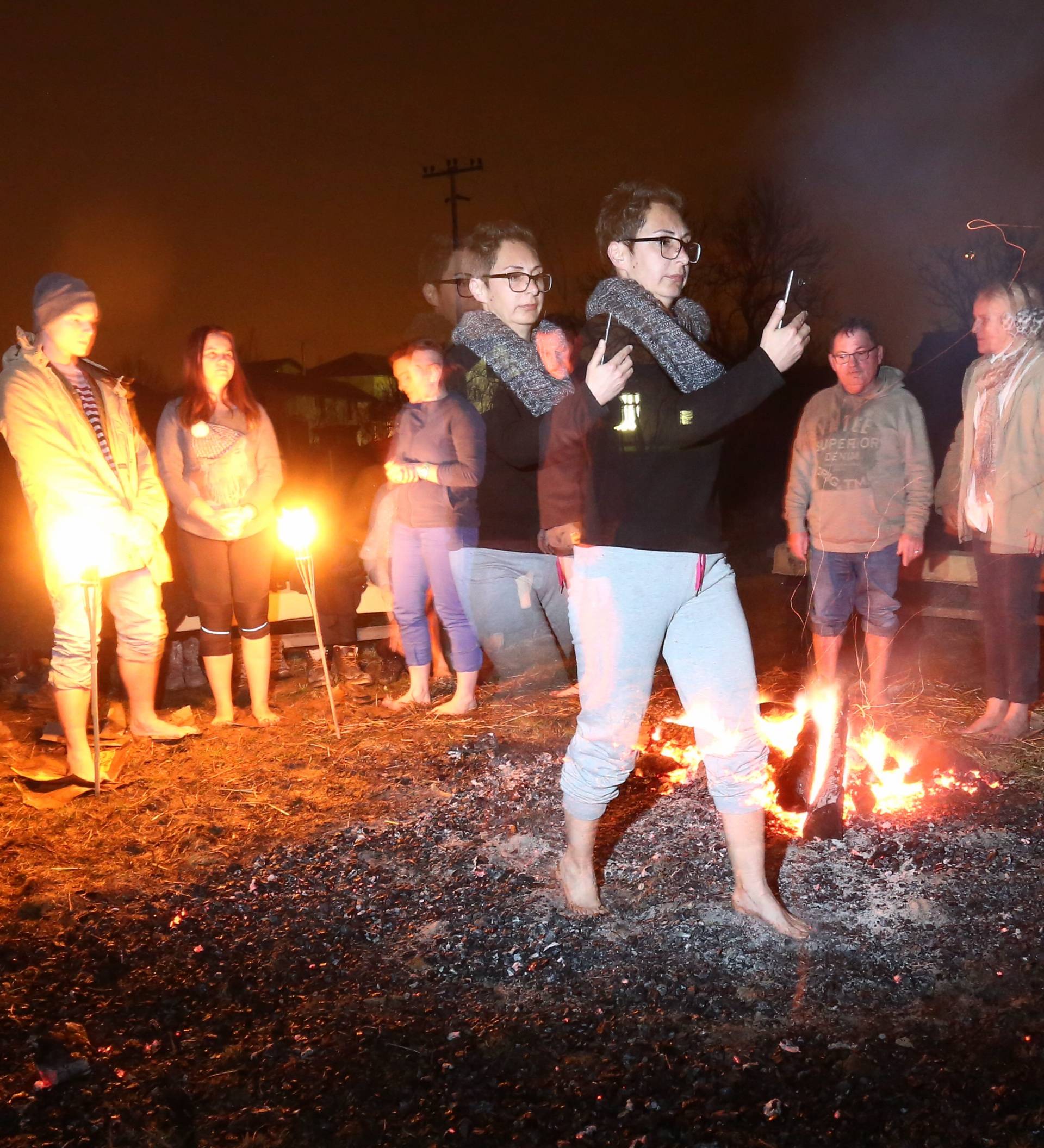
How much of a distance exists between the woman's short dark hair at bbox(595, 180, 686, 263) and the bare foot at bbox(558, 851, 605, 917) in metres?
2.13

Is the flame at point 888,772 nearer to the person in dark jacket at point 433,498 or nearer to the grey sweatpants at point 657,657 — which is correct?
the grey sweatpants at point 657,657

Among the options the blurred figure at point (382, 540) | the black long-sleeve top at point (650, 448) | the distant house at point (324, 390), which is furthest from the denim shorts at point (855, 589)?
the distant house at point (324, 390)

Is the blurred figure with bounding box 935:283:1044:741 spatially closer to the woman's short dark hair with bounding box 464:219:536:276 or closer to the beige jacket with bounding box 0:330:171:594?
the woman's short dark hair with bounding box 464:219:536:276

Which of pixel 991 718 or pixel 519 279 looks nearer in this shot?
pixel 519 279

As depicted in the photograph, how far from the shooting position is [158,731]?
5332 millimetres

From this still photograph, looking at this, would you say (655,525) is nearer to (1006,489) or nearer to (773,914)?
(773,914)

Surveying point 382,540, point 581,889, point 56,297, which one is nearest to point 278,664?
point 382,540

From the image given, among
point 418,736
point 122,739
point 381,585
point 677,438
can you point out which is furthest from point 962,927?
point 122,739

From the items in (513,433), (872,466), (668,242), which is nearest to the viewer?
(668,242)

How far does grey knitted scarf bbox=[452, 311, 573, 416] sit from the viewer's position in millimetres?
3748

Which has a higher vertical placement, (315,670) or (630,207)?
(630,207)

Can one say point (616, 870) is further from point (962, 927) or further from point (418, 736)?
point (418, 736)

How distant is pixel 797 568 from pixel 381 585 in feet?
11.5

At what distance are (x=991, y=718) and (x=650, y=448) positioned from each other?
10.5 ft
